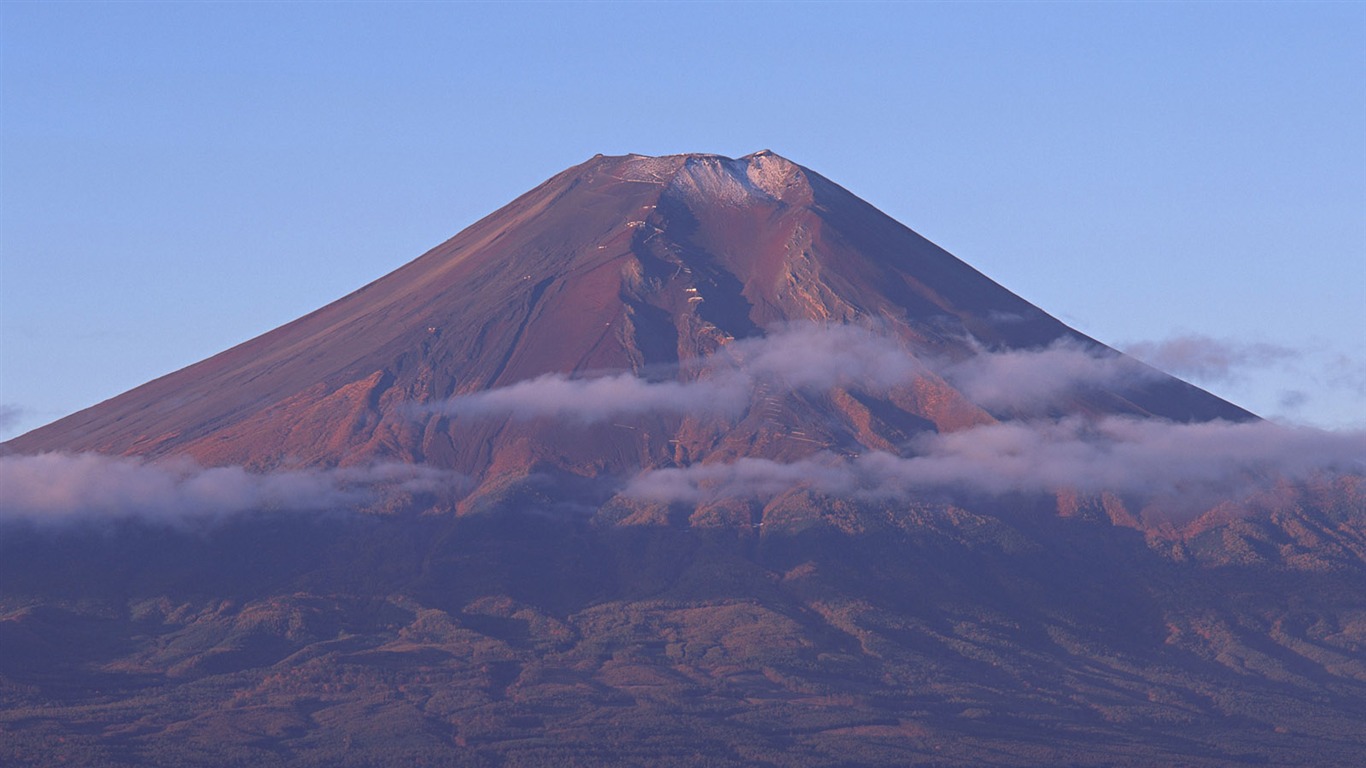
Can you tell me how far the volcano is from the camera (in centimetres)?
14688

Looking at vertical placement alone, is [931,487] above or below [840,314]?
below

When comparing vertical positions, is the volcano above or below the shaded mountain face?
below

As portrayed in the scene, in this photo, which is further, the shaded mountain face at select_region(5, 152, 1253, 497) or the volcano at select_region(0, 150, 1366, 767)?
the shaded mountain face at select_region(5, 152, 1253, 497)

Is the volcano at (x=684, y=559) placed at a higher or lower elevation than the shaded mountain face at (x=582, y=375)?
lower

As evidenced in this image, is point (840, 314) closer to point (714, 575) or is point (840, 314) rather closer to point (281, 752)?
point (714, 575)

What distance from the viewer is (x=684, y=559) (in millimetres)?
174000

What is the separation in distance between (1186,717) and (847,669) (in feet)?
73.7

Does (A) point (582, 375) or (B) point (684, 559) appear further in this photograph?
(A) point (582, 375)

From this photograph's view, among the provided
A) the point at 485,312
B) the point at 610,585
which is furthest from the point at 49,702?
the point at 485,312

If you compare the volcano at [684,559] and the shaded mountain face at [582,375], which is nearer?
the volcano at [684,559]

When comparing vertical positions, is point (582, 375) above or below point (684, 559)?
above

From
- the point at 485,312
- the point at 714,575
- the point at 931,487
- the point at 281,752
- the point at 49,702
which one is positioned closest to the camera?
the point at 281,752

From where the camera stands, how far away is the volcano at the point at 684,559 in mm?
146875

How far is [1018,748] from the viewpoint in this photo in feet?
471
